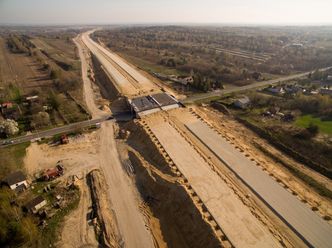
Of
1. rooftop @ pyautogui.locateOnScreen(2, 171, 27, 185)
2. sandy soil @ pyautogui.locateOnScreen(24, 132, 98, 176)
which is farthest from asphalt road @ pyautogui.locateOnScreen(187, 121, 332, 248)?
rooftop @ pyautogui.locateOnScreen(2, 171, 27, 185)

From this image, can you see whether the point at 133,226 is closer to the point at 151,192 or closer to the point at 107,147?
the point at 151,192

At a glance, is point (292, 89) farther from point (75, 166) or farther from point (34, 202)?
point (34, 202)

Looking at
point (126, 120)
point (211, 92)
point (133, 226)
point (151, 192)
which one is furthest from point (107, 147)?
point (211, 92)

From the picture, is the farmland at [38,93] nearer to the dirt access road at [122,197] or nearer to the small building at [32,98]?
the small building at [32,98]

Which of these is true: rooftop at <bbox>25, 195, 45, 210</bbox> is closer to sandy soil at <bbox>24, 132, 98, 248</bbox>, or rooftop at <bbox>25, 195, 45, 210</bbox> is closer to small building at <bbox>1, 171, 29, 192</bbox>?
small building at <bbox>1, 171, 29, 192</bbox>

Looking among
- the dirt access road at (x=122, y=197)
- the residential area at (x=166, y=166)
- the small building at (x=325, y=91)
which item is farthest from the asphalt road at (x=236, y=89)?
the dirt access road at (x=122, y=197)
